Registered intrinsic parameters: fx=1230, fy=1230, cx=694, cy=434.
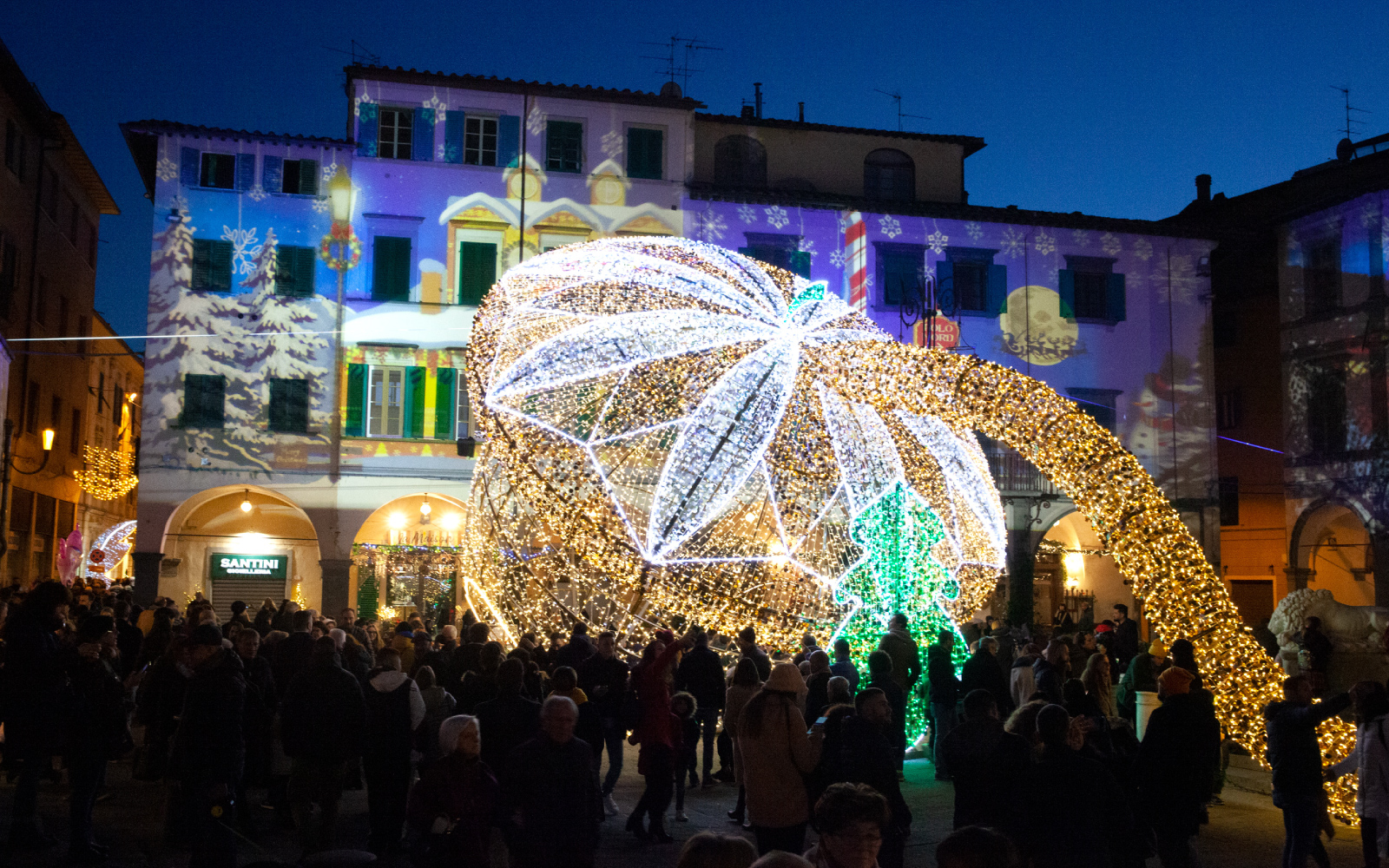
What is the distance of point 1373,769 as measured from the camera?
23.3 ft

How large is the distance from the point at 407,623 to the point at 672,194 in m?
14.2

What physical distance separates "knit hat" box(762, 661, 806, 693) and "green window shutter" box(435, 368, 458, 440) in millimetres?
19259

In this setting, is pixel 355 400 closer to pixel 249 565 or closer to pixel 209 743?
pixel 249 565

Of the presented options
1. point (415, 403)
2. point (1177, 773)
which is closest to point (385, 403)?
point (415, 403)

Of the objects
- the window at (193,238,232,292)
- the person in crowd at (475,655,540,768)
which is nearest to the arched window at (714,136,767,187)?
the window at (193,238,232,292)

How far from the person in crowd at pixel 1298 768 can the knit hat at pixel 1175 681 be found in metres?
0.91

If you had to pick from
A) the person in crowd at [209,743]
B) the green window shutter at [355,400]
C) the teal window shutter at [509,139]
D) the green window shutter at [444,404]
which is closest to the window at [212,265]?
the green window shutter at [355,400]

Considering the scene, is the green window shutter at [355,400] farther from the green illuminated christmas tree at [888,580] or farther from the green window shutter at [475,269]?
the green illuminated christmas tree at [888,580]

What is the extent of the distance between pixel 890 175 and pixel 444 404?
11848 millimetres

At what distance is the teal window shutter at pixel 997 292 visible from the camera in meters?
27.4

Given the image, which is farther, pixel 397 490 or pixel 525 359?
pixel 397 490

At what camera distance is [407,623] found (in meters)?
14.5

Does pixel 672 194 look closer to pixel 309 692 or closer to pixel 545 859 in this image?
pixel 309 692

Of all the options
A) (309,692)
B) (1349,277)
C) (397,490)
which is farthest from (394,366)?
(1349,277)
